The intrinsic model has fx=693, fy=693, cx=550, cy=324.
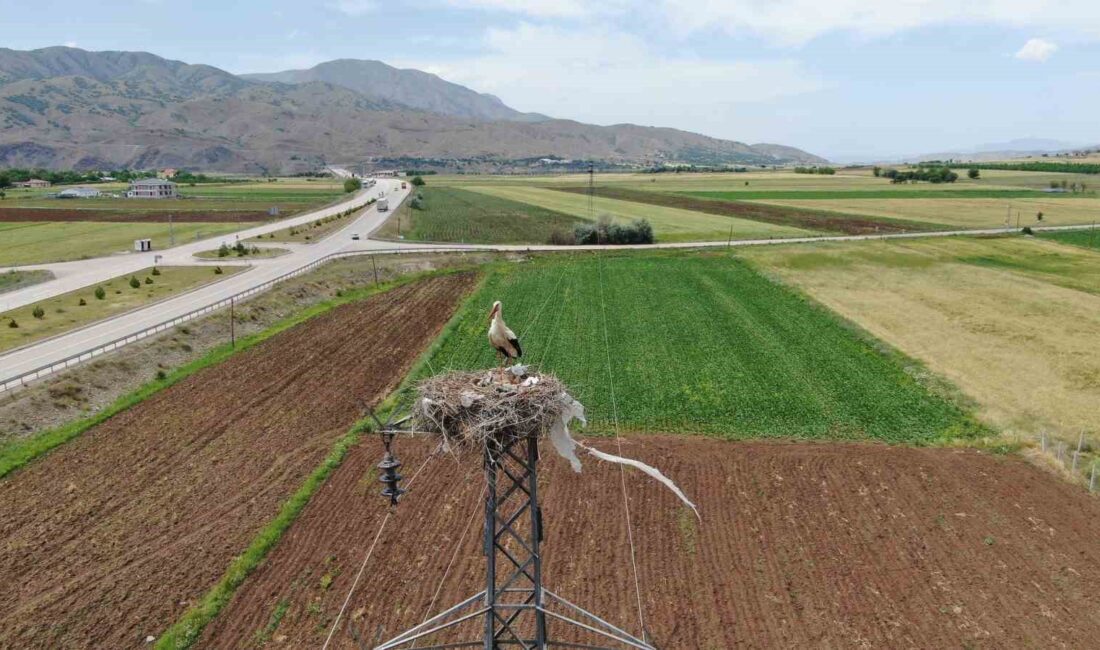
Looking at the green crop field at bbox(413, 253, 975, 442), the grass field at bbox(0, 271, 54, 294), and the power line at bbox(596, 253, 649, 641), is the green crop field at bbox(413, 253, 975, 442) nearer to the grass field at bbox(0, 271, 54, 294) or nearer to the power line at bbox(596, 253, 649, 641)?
the power line at bbox(596, 253, 649, 641)

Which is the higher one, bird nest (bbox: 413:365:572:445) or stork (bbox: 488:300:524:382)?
stork (bbox: 488:300:524:382)

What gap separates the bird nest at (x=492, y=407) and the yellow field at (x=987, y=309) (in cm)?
2310

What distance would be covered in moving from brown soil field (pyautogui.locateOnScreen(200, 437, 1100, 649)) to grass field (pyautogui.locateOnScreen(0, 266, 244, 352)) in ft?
74.4

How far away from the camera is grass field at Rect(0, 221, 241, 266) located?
61.4 meters

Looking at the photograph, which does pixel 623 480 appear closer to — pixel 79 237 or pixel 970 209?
pixel 79 237

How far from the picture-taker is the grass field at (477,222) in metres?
72.9

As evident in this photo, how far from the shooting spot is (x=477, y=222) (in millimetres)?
85312

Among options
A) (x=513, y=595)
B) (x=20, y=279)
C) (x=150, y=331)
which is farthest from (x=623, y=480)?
(x=20, y=279)

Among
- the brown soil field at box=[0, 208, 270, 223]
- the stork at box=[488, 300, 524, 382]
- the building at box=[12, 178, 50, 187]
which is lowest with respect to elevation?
the brown soil field at box=[0, 208, 270, 223]

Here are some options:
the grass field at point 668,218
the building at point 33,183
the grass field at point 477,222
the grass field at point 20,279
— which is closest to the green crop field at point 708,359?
the grass field at point 477,222

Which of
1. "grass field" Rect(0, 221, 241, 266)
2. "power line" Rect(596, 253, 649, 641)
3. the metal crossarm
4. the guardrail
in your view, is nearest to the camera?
the metal crossarm

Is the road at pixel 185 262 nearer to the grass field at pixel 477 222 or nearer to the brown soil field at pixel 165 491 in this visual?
the grass field at pixel 477 222

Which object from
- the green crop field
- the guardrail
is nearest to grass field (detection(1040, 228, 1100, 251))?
the green crop field

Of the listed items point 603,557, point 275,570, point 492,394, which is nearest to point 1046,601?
point 603,557
